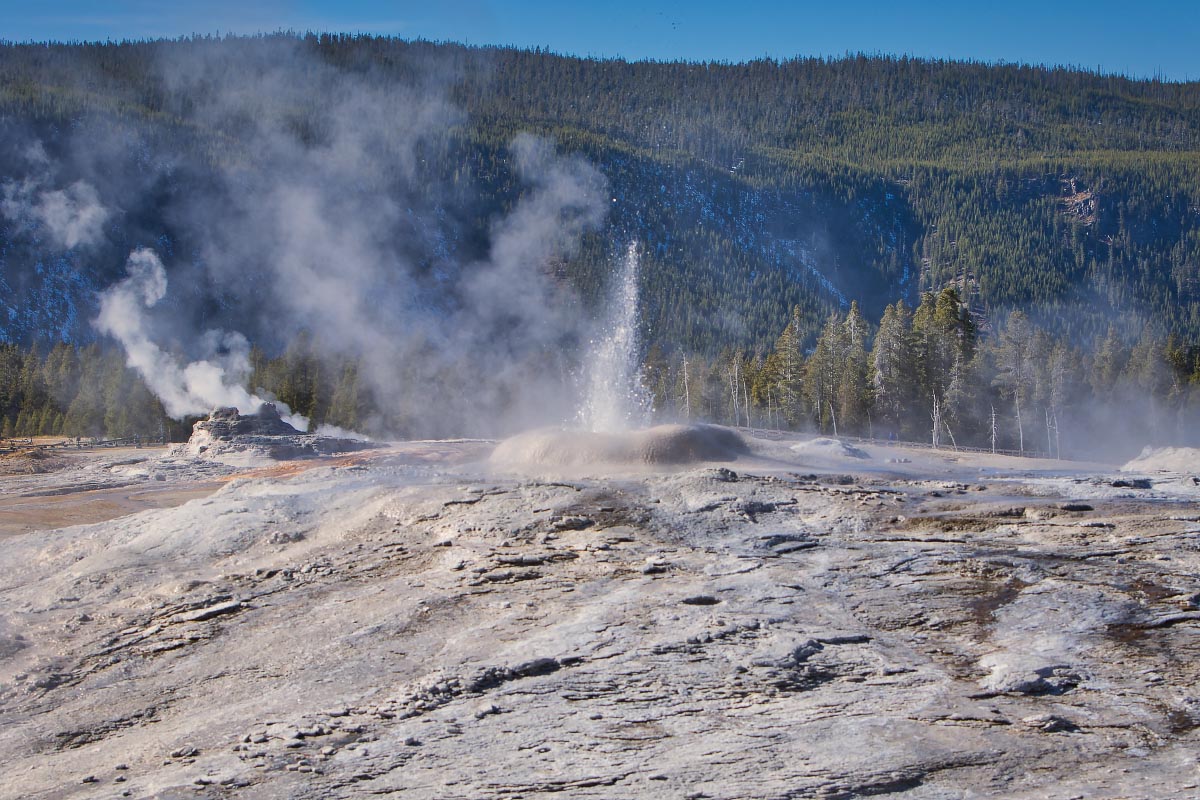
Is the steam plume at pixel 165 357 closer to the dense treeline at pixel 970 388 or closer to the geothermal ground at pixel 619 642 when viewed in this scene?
the dense treeline at pixel 970 388

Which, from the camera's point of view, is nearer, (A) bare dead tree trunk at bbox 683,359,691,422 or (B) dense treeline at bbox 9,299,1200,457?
(B) dense treeline at bbox 9,299,1200,457

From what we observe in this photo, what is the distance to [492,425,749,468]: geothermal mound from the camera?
66.9 ft

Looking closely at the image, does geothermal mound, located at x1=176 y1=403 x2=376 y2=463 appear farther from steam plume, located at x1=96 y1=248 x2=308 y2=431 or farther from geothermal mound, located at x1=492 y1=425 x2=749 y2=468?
geothermal mound, located at x1=492 y1=425 x2=749 y2=468

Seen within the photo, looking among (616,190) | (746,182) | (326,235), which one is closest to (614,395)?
(326,235)

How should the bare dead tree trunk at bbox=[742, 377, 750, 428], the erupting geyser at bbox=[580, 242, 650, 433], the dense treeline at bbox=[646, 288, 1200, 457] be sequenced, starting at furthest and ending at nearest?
the bare dead tree trunk at bbox=[742, 377, 750, 428] < the dense treeline at bbox=[646, 288, 1200, 457] < the erupting geyser at bbox=[580, 242, 650, 433]

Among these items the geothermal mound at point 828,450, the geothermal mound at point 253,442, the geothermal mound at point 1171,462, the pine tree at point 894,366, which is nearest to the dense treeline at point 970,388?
the pine tree at point 894,366

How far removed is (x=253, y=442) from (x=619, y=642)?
32.5m

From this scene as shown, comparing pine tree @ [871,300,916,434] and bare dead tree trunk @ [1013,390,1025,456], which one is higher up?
pine tree @ [871,300,916,434]

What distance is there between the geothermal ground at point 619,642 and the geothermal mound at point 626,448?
2363 mm

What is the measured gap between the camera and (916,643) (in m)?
10.2

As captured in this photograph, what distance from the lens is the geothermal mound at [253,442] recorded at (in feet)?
128

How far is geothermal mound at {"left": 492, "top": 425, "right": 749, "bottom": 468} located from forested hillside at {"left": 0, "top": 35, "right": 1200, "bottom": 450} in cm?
7189

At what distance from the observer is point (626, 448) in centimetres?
2055

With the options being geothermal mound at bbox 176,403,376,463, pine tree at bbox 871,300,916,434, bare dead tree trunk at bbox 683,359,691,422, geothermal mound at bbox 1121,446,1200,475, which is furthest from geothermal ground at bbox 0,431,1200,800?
bare dead tree trunk at bbox 683,359,691,422
